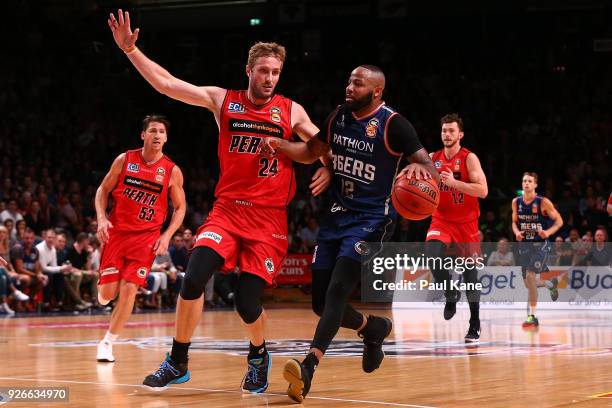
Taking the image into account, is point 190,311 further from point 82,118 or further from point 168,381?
point 82,118

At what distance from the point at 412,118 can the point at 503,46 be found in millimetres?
3587

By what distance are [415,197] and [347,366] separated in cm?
250

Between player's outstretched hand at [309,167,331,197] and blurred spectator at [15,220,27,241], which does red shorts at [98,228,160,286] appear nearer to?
player's outstretched hand at [309,167,331,197]

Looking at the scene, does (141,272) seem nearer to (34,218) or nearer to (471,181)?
(471,181)

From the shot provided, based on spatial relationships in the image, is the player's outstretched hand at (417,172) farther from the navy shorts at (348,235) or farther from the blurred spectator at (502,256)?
the blurred spectator at (502,256)

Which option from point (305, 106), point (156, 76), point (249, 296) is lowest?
point (249, 296)

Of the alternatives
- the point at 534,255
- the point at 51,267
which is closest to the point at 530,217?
the point at 534,255

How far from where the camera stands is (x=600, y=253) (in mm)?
18188

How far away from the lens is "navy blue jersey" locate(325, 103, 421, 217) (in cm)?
653

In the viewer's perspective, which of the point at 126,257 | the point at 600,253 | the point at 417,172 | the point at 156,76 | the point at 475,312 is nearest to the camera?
the point at 417,172

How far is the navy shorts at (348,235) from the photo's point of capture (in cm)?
649

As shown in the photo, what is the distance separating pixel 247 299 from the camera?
6.59 m

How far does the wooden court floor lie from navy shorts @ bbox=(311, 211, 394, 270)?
90cm

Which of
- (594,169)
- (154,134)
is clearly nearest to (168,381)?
(154,134)
